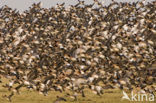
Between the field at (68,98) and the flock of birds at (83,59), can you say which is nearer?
the flock of birds at (83,59)

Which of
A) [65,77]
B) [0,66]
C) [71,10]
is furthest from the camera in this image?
[71,10]

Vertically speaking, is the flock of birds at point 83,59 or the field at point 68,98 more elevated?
the flock of birds at point 83,59

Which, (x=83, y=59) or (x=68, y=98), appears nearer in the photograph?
(x=83, y=59)

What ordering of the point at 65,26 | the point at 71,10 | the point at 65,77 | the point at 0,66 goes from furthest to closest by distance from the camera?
1. the point at 71,10
2. the point at 65,26
3. the point at 0,66
4. the point at 65,77

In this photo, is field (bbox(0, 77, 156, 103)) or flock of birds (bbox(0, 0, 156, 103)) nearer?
flock of birds (bbox(0, 0, 156, 103))

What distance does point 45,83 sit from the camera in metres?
18.7

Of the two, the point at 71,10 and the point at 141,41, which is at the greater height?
the point at 71,10

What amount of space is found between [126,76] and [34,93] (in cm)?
590

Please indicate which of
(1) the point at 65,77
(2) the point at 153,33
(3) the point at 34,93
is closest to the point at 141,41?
(2) the point at 153,33

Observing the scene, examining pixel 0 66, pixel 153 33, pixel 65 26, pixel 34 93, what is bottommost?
pixel 34 93

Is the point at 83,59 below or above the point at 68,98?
above

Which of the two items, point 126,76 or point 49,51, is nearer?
point 126,76

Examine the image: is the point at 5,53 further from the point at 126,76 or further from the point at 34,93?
the point at 126,76

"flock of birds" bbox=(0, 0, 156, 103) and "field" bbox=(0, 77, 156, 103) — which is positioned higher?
"flock of birds" bbox=(0, 0, 156, 103)
